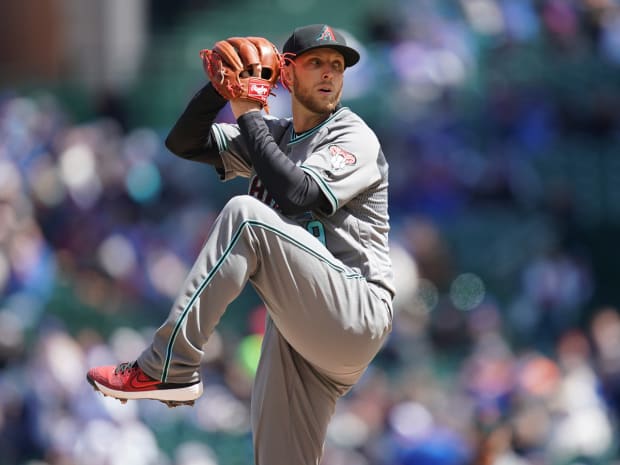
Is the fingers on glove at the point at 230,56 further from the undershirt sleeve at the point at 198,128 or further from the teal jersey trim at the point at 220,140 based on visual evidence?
the teal jersey trim at the point at 220,140

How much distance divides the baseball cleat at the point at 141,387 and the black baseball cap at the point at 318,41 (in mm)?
1091

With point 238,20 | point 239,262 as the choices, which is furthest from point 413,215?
point 239,262

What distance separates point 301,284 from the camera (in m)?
3.52

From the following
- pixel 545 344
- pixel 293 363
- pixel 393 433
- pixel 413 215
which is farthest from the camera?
pixel 413 215

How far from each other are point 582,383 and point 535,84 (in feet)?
9.41

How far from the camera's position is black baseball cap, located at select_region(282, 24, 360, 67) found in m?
3.69

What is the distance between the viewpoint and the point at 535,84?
377 inches

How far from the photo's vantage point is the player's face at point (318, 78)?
375cm

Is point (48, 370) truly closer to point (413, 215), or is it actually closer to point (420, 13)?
point (413, 215)

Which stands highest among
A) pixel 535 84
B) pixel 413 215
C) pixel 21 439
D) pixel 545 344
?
pixel 535 84

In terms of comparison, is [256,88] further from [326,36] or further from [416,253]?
[416,253]

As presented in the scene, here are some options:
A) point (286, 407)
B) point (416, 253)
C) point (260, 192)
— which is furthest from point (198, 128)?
point (416, 253)

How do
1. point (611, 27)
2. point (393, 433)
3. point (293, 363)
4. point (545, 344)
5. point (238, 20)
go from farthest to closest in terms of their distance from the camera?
point (238, 20) → point (611, 27) → point (545, 344) → point (393, 433) → point (293, 363)

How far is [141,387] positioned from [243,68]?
1006 millimetres
